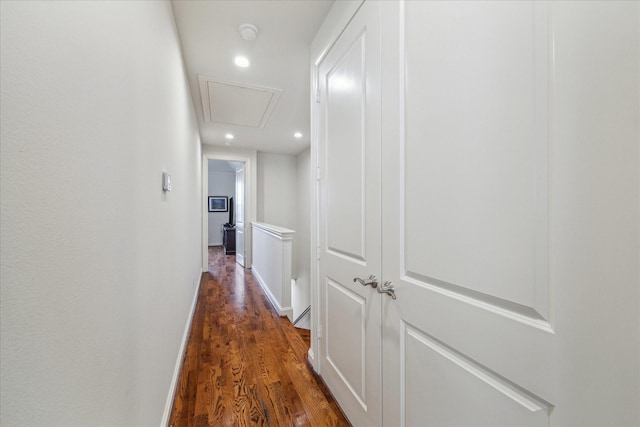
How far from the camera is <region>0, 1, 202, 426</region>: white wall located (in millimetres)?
392


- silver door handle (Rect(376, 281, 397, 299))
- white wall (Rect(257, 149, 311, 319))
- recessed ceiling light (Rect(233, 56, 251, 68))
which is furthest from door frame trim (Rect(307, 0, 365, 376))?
white wall (Rect(257, 149, 311, 319))

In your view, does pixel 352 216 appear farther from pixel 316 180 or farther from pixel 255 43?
pixel 255 43

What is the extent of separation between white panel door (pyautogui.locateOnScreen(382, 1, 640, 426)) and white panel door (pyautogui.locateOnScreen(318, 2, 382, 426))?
0.17 meters

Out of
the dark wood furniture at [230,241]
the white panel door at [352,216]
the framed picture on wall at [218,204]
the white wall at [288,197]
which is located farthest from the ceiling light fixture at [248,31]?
the framed picture on wall at [218,204]

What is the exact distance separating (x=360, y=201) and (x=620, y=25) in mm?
958

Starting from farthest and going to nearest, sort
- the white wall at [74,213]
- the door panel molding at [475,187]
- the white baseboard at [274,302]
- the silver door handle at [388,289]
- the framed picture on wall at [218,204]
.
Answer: the framed picture on wall at [218,204] < the white baseboard at [274,302] < the silver door handle at [388,289] < the door panel molding at [475,187] < the white wall at [74,213]

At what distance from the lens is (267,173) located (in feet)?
18.3

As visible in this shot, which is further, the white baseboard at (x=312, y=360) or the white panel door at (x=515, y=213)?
the white baseboard at (x=312, y=360)

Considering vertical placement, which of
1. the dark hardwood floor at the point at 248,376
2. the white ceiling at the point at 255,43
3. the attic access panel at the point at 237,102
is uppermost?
the white ceiling at the point at 255,43

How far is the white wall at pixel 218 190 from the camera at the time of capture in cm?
859

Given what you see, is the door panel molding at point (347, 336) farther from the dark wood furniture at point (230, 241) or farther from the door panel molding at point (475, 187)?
the dark wood furniture at point (230, 241)

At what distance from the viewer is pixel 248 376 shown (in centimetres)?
188

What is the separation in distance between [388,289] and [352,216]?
17.5 inches

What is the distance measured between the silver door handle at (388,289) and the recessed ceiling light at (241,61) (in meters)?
2.11
